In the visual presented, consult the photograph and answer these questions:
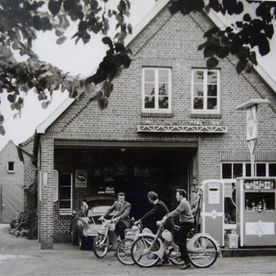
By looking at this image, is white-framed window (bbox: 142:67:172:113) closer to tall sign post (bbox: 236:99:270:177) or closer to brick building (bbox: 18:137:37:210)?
tall sign post (bbox: 236:99:270:177)

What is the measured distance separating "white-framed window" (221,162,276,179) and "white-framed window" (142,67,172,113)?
2.64 m

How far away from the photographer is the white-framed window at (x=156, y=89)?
2047 centimetres

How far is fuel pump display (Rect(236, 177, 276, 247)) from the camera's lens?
1656cm

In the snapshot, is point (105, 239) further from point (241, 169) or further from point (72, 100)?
point (241, 169)

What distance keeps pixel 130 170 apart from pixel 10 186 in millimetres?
22400

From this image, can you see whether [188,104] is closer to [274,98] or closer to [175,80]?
[175,80]

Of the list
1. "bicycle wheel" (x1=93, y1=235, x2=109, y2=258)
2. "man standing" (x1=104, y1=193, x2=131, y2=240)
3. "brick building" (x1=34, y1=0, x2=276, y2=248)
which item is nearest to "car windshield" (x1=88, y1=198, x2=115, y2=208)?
"brick building" (x1=34, y1=0, x2=276, y2=248)

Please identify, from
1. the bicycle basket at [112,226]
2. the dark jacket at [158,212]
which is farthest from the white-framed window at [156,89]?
the dark jacket at [158,212]

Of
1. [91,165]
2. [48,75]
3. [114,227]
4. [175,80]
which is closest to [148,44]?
[175,80]

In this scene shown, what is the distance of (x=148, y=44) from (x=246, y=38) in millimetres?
15666

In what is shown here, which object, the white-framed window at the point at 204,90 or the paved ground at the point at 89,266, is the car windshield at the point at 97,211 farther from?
the white-framed window at the point at 204,90

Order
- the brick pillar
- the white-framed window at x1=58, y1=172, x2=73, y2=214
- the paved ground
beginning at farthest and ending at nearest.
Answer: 1. the white-framed window at x1=58, y1=172, x2=73, y2=214
2. the brick pillar
3. the paved ground

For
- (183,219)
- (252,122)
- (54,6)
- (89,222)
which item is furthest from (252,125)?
(54,6)

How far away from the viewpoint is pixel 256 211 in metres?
16.7
